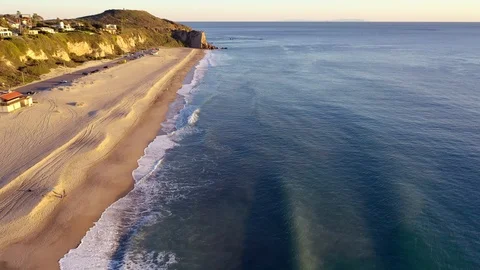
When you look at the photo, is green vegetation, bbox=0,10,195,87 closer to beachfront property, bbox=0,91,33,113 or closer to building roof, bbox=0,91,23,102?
beachfront property, bbox=0,91,33,113

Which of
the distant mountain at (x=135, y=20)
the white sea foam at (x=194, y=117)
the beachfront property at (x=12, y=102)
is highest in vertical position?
the distant mountain at (x=135, y=20)

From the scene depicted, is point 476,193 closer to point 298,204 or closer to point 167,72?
point 298,204

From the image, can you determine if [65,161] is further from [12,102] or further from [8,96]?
[8,96]

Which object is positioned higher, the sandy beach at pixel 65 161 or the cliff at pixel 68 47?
the cliff at pixel 68 47

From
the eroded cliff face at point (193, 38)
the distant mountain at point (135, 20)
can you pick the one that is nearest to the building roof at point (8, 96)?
the eroded cliff face at point (193, 38)

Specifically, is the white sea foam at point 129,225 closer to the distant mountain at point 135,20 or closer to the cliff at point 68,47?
the cliff at point 68,47

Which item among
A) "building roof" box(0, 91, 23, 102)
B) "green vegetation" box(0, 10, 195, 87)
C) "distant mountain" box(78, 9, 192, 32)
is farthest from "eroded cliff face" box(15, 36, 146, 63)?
"distant mountain" box(78, 9, 192, 32)
